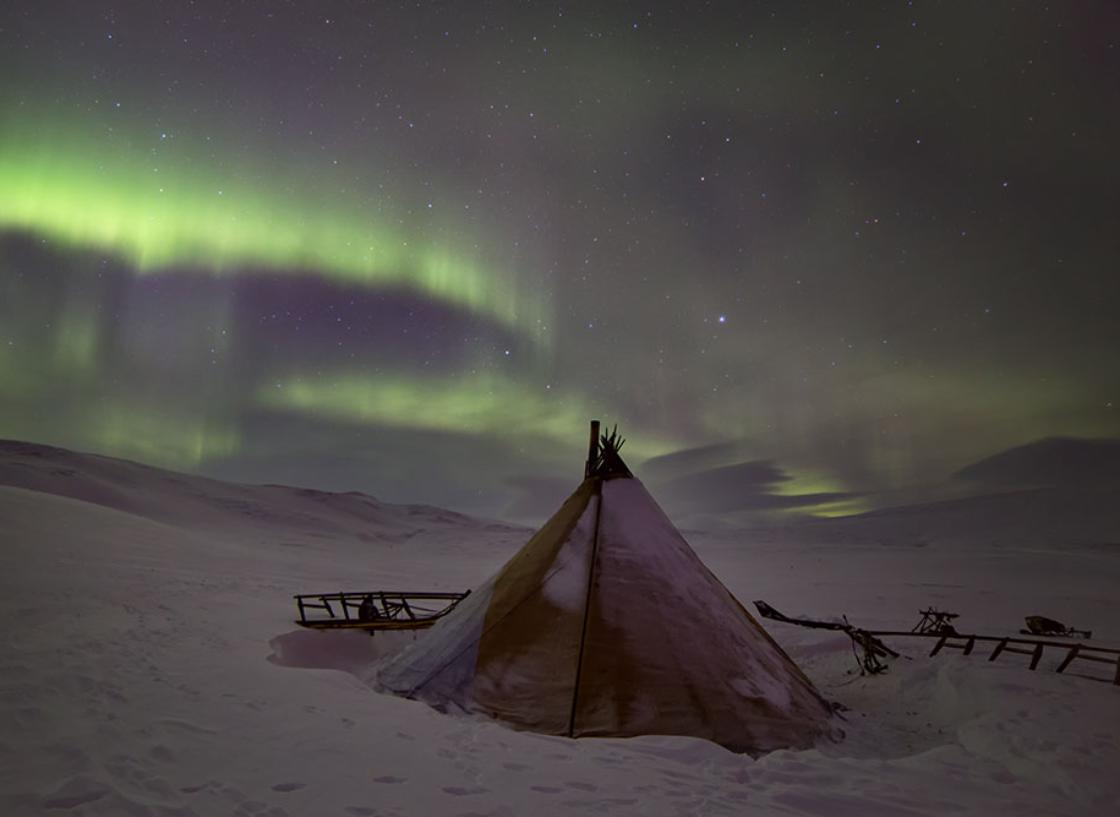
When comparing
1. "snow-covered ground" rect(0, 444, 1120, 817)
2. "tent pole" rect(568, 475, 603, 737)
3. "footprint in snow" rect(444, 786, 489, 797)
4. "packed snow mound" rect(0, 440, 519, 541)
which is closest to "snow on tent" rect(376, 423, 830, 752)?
"tent pole" rect(568, 475, 603, 737)

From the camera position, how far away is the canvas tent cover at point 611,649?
6.78 metres

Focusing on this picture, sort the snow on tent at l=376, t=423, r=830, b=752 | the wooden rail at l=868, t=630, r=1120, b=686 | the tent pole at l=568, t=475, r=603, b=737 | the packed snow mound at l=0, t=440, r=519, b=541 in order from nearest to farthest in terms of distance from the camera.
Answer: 1. the tent pole at l=568, t=475, r=603, b=737
2. the snow on tent at l=376, t=423, r=830, b=752
3. the wooden rail at l=868, t=630, r=1120, b=686
4. the packed snow mound at l=0, t=440, r=519, b=541

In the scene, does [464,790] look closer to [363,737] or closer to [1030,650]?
[363,737]

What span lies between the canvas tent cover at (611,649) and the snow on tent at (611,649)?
0.05 ft

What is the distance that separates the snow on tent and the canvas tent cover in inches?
0.6

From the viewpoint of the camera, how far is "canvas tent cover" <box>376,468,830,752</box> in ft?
22.2

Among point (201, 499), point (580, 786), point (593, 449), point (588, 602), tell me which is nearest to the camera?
point (580, 786)

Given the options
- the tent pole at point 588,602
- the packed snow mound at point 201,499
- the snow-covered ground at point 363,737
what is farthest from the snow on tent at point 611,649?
the packed snow mound at point 201,499

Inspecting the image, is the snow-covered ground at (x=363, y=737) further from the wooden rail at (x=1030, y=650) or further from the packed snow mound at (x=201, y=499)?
the packed snow mound at (x=201, y=499)

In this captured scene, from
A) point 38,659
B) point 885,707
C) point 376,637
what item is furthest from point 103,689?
point 885,707

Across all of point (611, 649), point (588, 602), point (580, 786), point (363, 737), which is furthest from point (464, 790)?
point (588, 602)

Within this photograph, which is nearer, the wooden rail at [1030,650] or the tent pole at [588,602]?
the tent pole at [588,602]

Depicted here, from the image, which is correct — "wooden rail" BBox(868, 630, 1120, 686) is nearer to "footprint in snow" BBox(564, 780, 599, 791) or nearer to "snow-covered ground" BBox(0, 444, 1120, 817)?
"snow-covered ground" BBox(0, 444, 1120, 817)

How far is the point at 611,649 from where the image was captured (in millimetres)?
7352
